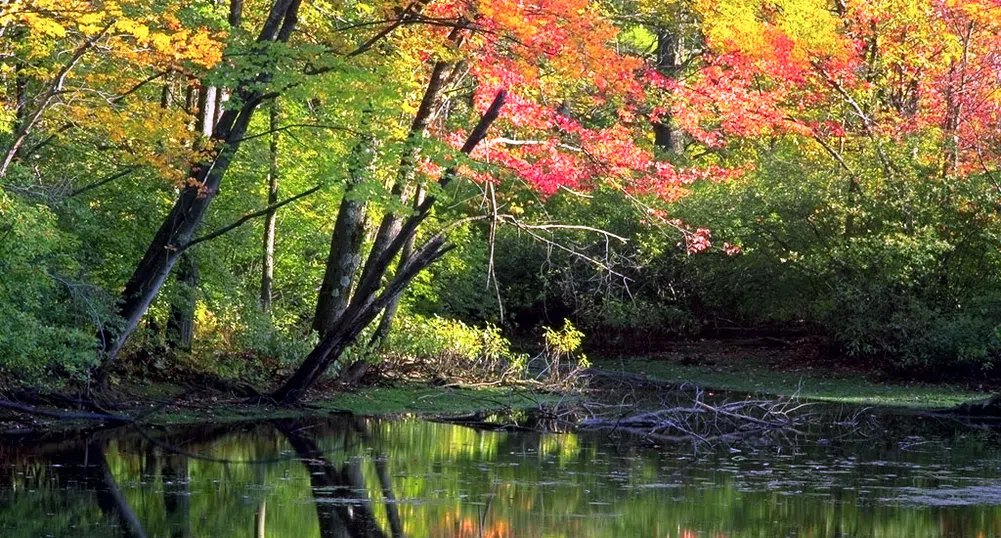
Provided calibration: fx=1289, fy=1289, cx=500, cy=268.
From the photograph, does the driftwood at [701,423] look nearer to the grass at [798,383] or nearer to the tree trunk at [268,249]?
the grass at [798,383]

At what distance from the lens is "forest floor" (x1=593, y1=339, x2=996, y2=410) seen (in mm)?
18688

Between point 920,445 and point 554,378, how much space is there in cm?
630

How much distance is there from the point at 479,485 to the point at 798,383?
36.0 ft

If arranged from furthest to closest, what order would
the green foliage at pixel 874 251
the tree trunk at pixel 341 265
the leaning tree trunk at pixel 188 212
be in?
the green foliage at pixel 874 251, the tree trunk at pixel 341 265, the leaning tree trunk at pixel 188 212

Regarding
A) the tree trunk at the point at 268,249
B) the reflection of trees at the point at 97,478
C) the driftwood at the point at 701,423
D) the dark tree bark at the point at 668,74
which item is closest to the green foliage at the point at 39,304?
the reflection of trees at the point at 97,478

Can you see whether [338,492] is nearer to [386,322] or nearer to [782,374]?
[386,322]

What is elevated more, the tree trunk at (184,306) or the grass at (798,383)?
the tree trunk at (184,306)

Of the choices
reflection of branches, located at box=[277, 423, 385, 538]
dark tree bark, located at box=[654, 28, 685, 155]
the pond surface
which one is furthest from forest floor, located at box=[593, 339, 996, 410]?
reflection of branches, located at box=[277, 423, 385, 538]

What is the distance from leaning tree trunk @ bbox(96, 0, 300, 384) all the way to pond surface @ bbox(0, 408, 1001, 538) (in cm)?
156

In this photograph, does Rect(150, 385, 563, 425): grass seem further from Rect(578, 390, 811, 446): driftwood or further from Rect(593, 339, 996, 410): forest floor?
Rect(593, 339, 996, 410): forest floor

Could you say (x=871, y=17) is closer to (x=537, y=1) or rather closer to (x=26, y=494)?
(x=537, y=1)

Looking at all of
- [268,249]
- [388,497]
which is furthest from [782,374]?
[388,497]

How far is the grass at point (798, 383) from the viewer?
60.2 feet

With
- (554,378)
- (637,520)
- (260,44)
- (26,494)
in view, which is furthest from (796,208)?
(26,494)
